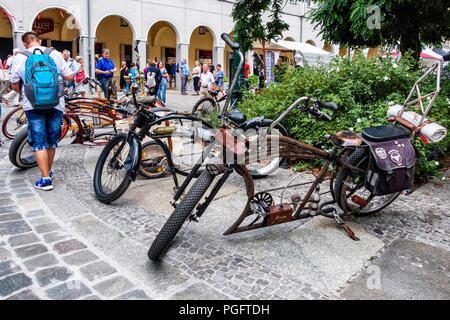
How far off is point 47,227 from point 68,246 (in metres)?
0.51

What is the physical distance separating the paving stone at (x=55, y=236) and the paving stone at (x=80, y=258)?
0.36 metres

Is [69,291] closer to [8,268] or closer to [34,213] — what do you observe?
[8,268]

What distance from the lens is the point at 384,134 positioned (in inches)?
136

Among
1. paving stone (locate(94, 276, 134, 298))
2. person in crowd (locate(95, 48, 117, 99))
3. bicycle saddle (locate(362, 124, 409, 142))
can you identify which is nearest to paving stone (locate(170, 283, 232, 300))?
paving stone (locate(94, 276, 134, 298))

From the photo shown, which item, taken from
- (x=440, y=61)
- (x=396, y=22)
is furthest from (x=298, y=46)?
(x=440, y=61)

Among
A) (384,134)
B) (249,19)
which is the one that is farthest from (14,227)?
(249,19)

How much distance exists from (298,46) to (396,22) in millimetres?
Result: 13054

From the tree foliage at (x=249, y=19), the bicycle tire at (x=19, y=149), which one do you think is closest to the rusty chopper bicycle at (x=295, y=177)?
the bicycle tire at (x=19, y=149)

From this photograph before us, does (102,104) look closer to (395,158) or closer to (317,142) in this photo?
(317,142)

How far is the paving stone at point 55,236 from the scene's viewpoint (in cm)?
330

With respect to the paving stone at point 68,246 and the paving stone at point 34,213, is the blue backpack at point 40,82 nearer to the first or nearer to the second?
the paving stone at point 34,213

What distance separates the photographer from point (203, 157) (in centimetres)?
346
